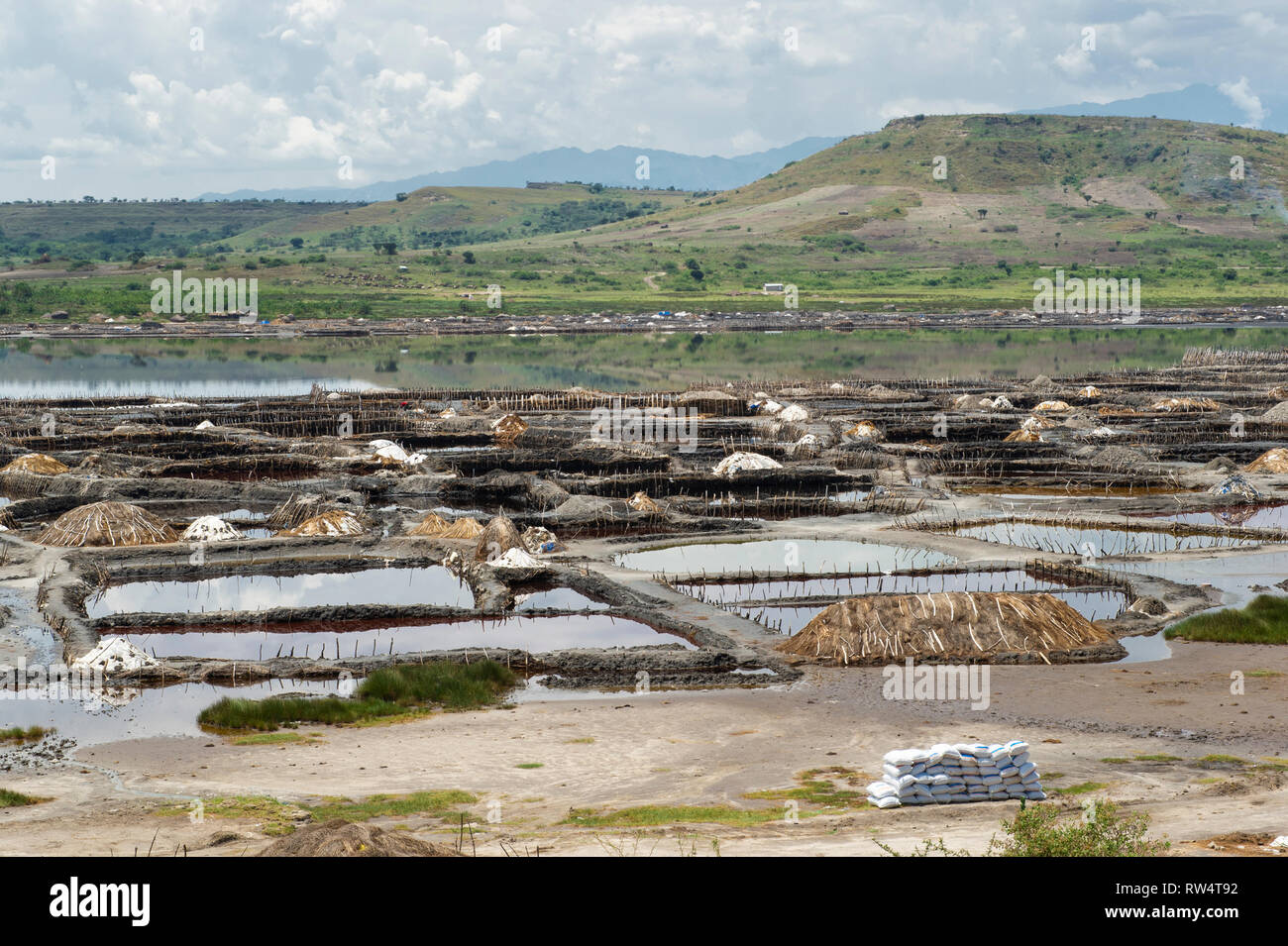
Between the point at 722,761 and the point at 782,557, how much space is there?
17.6 metres

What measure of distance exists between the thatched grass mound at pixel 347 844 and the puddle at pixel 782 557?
21.9m

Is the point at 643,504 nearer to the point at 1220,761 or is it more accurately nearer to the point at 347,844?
the point at 1220,761

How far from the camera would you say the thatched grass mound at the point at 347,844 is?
43.4 feet

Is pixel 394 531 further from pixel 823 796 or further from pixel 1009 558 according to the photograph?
pixel 823 796

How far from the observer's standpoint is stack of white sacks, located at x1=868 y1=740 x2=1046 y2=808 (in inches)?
719

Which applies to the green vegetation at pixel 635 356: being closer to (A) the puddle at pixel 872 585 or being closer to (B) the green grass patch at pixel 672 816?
(A) the puddle at pixel 872 585

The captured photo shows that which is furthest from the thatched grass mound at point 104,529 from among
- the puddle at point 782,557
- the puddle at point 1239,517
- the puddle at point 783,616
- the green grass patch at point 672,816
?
the puddle at point 1239,517

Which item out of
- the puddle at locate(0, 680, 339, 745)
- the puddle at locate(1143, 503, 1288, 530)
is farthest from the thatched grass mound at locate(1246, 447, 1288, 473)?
the puddle at locate(0, 680, 339, 745)

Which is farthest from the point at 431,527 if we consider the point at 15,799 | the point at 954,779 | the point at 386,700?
the point at 954,779

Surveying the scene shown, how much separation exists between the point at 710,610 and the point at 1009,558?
979 cm

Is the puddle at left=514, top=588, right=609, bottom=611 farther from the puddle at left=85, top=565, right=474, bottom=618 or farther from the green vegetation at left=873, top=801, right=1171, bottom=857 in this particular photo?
the green vegetation at left=873, top=801, right=1171, bottom=857

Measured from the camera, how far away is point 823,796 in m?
18.9

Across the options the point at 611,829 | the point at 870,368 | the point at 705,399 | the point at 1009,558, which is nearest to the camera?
the point at 611,829
